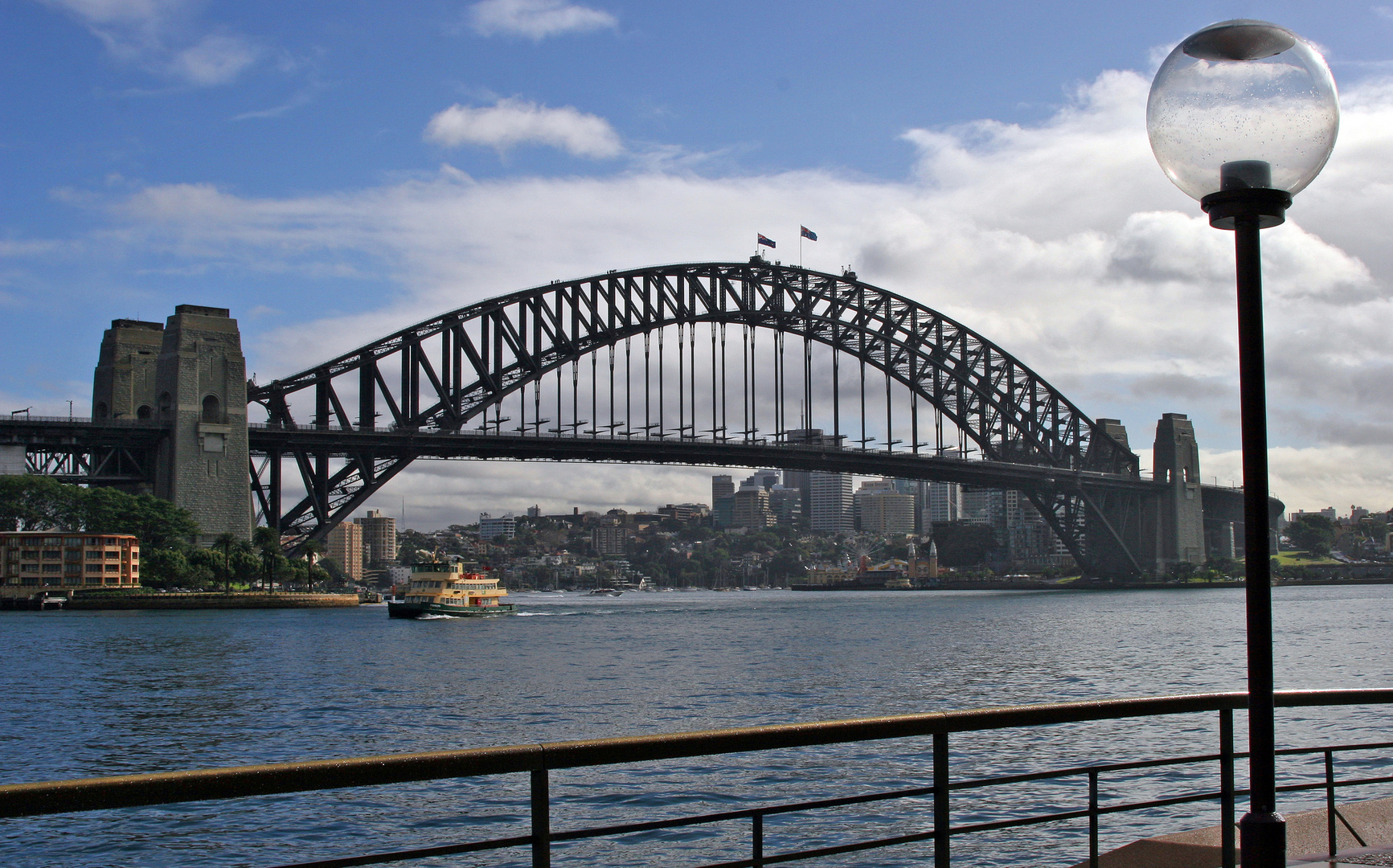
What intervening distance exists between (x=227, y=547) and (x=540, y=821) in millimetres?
61481

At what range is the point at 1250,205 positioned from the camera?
4.23 metres

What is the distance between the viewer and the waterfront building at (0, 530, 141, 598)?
220 feet

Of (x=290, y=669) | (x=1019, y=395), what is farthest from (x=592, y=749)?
(x=1019, y=395)

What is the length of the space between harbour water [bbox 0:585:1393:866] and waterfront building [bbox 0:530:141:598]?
1494 cm

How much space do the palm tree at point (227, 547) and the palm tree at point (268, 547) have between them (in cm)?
141

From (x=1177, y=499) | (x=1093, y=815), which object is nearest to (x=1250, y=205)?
(x=1093, y=815)

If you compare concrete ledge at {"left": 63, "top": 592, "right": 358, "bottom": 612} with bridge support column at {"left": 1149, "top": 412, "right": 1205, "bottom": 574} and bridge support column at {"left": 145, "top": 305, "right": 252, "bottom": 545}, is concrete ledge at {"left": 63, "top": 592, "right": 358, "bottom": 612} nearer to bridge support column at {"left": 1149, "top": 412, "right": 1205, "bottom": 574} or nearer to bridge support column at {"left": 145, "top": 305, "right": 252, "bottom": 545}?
bridge support column at {"left": 145, "top": 305, "right": 252, "bottom": 545}

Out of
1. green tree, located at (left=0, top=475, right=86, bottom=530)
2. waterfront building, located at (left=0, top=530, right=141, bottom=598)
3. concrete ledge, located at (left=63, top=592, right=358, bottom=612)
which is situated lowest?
concrete ledge, located at (left=63, top=592, right=358, bottom=612)

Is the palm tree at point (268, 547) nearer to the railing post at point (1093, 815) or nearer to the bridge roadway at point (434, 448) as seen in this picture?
the bridge roadway at point (434, 448)

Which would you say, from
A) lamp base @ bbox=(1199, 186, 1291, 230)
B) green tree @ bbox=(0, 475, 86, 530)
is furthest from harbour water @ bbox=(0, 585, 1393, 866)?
green tree @ bbox=(0, 475, 86, 530)

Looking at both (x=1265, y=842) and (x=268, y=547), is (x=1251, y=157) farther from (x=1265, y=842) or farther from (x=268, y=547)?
(x=268, y=547)

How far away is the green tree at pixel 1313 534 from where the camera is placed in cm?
15000

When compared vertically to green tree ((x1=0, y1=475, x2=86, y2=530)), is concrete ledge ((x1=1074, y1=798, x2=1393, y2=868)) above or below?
below

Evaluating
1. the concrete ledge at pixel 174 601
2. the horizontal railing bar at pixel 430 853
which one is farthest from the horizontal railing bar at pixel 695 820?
the concrete ledge at pixel 174 601
